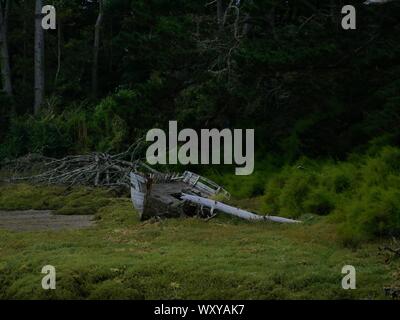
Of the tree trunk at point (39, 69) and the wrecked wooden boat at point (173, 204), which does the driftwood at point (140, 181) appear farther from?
the tree trunk at point (39, 69)

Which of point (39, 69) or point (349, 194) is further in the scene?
point (39, 69)

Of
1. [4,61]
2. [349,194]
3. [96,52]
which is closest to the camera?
[349,194]

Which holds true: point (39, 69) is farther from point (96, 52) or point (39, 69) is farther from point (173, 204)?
point (173, 204)

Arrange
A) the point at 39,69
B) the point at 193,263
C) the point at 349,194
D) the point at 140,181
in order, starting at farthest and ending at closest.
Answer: the point at 39,69 < the point at 140,181 < the point at 349,194 < the point at 193,263

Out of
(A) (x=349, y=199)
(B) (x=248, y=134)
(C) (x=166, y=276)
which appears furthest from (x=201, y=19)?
(C) (x=166, y=276)

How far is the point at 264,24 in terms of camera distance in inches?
836

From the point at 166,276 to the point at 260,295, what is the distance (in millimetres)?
1350

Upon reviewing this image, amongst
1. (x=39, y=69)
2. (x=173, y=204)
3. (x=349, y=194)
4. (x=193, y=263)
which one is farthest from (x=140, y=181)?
(x=39, y=69)

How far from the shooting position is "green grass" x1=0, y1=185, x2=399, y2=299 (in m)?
7.94

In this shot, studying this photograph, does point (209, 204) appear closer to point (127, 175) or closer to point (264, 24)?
point (127, 175)

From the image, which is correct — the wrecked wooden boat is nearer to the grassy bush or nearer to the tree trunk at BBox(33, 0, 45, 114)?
the grassy bush

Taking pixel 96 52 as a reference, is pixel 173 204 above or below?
below

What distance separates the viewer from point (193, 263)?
8.94 m

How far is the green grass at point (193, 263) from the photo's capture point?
7938 millimetres
